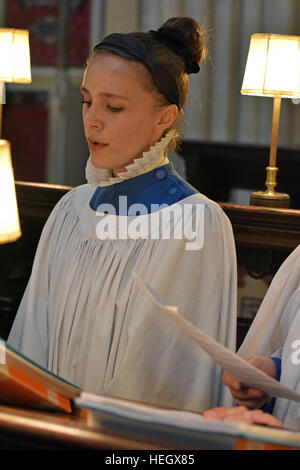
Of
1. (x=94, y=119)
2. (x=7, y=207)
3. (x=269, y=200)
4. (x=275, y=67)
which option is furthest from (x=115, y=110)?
(x=275, y=67)

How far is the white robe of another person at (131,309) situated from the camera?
190cm

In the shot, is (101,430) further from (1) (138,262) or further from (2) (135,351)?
(1) (138,262)

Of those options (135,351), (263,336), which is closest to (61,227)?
(135,351)

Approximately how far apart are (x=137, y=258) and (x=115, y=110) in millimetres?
381

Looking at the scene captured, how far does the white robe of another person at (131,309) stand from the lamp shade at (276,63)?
1.60 metres

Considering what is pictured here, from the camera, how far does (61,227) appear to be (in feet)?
7.19

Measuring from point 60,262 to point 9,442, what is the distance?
1135mm

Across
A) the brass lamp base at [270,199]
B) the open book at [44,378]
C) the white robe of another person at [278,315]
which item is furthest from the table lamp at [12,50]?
the open book at [44,378]

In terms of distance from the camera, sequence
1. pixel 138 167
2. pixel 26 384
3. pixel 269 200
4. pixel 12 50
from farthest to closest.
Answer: pixel 12 50 < pixel 269 200 < pixel 138 167 < pixel 26 384

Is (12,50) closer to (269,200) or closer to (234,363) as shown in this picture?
(269,200)

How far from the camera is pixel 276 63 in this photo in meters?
3.54

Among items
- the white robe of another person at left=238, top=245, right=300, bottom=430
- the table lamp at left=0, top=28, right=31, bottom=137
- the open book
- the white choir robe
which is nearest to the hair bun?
the white choir robe

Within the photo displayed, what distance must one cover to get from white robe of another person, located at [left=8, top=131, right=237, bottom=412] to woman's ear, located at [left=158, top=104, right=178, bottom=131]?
58mm
